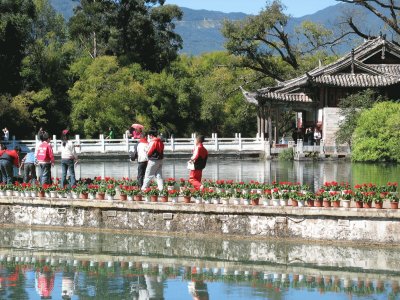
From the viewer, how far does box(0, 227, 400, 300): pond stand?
15.3m

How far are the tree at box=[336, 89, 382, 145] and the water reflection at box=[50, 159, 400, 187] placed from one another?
278cm

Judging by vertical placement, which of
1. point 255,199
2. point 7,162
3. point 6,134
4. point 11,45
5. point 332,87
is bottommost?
point 255,199

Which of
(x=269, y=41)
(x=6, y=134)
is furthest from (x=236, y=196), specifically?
(x=269, y=41)

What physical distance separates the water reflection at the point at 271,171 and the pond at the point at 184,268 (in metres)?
11.9

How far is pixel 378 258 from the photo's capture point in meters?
17.7

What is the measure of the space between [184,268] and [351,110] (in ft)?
107

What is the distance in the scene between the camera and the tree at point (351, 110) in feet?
159

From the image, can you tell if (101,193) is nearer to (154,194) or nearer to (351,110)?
(154,194)

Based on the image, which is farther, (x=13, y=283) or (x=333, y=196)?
(x=333, y=196)

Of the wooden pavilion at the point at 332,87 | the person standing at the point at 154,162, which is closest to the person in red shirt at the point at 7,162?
the person standing at the point at 154,162

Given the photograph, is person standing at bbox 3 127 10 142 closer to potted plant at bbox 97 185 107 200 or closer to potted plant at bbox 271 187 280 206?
potted plant at bbox 97 185 107 200

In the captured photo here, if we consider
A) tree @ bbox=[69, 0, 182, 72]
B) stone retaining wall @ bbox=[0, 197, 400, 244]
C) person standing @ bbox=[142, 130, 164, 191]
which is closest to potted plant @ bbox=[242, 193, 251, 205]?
stone retaining wall @ bbox=[0, 197, 400, 244]

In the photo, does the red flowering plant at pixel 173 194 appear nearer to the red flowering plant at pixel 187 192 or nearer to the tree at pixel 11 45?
the red flowering plant at pixel 187 192

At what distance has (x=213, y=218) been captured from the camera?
19.9 m
